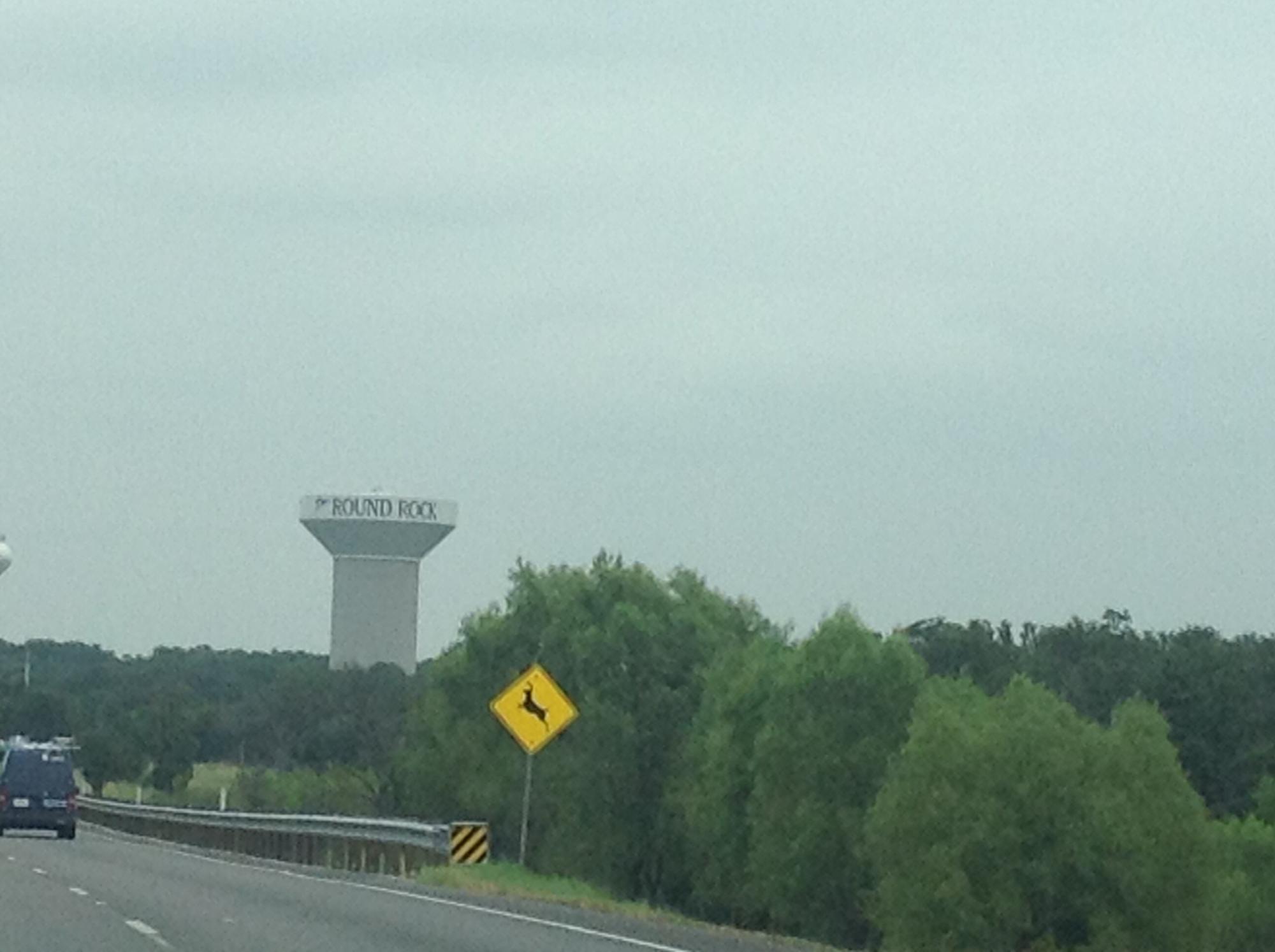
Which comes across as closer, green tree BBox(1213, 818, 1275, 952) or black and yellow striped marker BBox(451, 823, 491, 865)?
black and yellow striped marker BBox(451, 823, 491, 865)

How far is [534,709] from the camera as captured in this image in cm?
3947

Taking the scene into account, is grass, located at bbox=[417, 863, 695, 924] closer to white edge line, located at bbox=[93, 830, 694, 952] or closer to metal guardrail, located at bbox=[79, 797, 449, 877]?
white edge line, located at bbox=[93, 830, 694, 952]

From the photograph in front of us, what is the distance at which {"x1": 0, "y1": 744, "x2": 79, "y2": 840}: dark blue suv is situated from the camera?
184 ft

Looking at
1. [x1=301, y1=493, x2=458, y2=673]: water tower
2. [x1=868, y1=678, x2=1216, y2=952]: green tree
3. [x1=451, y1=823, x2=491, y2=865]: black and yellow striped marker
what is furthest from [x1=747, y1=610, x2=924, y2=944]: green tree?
[x1=301, y1=493, x2=458, y2=673]: water tower

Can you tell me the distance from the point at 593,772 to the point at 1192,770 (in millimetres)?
34259

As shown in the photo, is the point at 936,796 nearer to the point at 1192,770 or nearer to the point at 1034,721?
the point at 1034,721

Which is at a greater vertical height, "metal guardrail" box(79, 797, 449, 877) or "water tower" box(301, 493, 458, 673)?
"water tower" box(301, 493, 458, 673)

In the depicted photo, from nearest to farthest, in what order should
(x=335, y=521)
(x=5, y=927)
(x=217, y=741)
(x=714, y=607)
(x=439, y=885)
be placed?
(x=5, y=927) < (x=439, y=885) < (x=714, y=607) < (x=335, y=521) < (x=217, y=741)

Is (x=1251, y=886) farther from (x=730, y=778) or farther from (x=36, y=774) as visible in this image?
(x=36, y=774)

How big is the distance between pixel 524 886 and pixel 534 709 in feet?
18.5

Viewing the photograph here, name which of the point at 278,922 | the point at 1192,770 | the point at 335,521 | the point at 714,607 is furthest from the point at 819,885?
the point at 335,521

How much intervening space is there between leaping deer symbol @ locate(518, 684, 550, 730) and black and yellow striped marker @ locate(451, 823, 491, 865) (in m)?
1.82

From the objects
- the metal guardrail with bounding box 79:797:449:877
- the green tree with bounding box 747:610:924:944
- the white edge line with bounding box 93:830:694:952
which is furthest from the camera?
the green tree with bounding box 747:610:924:944

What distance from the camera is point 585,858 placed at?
256ft
